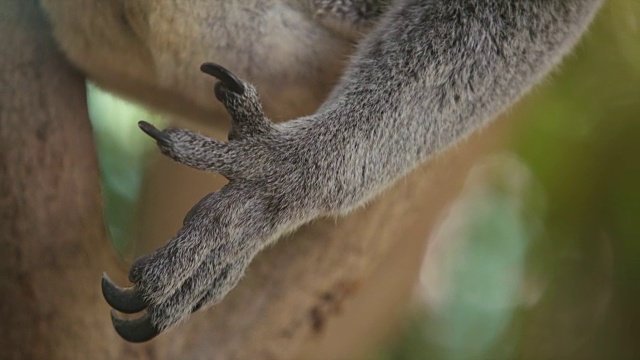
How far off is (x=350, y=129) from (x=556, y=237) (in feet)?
8.29

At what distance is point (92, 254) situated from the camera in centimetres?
142

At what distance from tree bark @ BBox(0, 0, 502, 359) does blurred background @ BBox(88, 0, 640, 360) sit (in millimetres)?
1371

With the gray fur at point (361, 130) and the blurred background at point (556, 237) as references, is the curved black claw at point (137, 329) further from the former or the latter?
the blurred background at point (556, 237)

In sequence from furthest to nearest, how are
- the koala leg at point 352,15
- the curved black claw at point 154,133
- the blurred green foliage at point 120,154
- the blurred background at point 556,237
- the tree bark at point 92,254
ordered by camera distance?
1. the blurred background at point 556,237
2. the blurred green foliage at point 120,154
3. the koala leg at point 352,15
4. the tree bark at point 92,254
5. the curved black claw at point 154,133

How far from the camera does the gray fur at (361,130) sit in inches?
47.5

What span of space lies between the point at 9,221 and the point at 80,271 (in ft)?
0.48

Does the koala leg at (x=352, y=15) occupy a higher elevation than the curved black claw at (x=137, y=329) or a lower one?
higher

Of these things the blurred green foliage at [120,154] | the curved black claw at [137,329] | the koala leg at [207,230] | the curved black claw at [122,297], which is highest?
the koala leg at [207,230]

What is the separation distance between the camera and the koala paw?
118 cm

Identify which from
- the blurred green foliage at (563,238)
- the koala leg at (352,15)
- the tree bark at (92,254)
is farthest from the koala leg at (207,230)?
the blurred green foliage at (563,238)

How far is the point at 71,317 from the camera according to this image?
1.41 metres

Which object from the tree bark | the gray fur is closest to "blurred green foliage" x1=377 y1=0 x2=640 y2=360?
the tree bark

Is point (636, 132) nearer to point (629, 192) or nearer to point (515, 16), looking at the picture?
point (629, 192)

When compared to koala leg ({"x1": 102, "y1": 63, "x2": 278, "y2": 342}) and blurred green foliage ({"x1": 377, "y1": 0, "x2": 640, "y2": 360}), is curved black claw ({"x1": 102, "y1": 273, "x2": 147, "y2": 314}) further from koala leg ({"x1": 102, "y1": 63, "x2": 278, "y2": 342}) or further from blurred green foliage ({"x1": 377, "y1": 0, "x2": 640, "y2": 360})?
blurred green foliage ({"x1": 377, "y1": 0, "x2": 640, "y2": 360})
